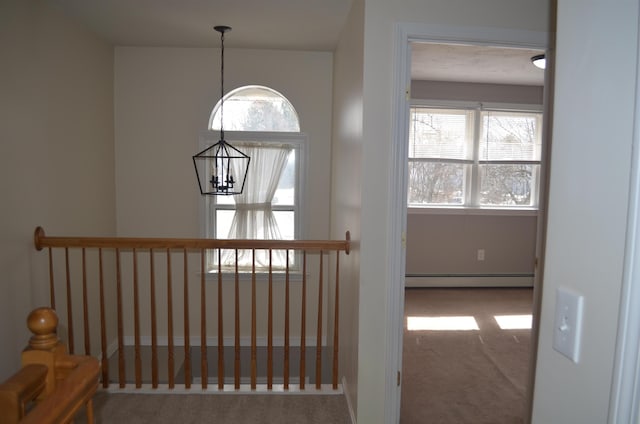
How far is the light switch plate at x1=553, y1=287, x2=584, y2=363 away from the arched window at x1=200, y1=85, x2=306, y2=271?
11.2 ft

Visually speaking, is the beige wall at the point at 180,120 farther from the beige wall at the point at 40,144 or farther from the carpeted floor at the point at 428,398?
the carpeted floor at the point at 428,398

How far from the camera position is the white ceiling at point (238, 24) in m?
2.96

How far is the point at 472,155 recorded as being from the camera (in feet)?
18.8

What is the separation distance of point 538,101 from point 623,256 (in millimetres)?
5692

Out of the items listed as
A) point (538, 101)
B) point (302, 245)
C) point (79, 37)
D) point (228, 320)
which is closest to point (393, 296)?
point (302, 245)

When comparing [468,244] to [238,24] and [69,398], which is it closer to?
[238,24]

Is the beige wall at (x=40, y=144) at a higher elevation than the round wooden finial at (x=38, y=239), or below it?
higher

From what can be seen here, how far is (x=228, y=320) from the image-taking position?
4.32m

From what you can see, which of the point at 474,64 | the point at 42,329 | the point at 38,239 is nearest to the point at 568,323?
the point at 42,329

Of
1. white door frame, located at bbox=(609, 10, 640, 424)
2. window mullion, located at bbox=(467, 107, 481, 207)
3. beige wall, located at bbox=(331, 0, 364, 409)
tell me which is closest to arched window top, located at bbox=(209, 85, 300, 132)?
beige wall, located at bbox=(331, 0, 364, 409)

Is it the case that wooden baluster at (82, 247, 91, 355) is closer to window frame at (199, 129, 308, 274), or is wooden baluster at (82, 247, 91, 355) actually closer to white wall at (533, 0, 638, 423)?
window frame at (199, 129, 308, 274)

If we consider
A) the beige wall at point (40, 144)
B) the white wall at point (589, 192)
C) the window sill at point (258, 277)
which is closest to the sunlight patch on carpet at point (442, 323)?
the window sill at point (258, 277)

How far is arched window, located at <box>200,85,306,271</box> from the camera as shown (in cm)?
420

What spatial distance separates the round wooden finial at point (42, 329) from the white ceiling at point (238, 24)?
7.90ft
